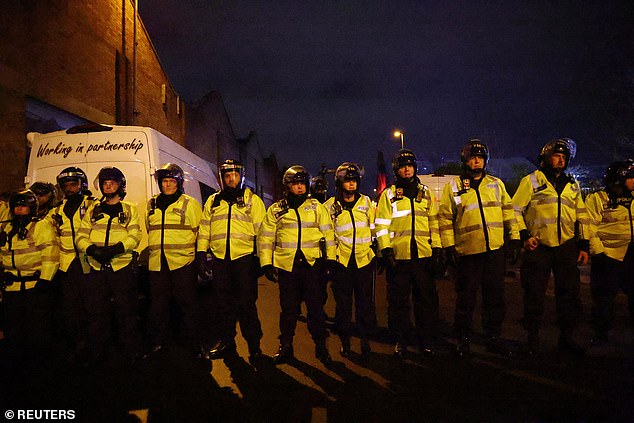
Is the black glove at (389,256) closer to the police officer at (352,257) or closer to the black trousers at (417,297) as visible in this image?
the black trousers at (417,297)

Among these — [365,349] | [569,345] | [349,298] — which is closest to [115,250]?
[349,298]

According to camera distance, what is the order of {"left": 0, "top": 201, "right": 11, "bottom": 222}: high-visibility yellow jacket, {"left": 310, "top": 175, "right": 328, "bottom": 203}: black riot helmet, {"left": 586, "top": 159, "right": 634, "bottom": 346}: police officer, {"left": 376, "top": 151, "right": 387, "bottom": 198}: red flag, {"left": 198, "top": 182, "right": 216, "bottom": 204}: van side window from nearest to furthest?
{"left": 586, "top": 159, "right": 634, "bottom": 346}: police officer
{"left": 310, "top": 175, "right": 328, "bottom": 203}: black riot helmet
{"left": 0, "top": 201, "right": 11, "bottom": 222}: high-visibility yellow jacket
{"left": 198, "top": 182, "right": 216, "bottom": 204}: van side window
{"left": 376, "top": 151, "right": 387, "bottom": 198}: red flag

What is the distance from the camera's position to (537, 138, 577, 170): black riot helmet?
5039 millimetres

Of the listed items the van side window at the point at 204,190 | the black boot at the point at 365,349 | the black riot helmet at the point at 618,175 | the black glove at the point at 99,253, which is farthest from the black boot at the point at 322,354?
the van side window at the point at 204,190

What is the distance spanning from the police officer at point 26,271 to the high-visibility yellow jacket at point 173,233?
1.21 metres

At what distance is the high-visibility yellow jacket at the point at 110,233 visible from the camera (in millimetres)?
4863

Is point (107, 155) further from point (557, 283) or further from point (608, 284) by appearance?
point (608, 284)

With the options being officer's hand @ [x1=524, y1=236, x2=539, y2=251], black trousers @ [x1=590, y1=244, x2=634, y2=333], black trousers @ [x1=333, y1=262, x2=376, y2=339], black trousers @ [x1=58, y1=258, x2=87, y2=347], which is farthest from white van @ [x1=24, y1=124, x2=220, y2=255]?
black trousers @ [x1=590, y1=244, x2=634, y2=333]

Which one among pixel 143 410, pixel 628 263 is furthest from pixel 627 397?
pixel 143 410

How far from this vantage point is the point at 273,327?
6480mm

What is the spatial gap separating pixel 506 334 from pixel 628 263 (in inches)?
68.6

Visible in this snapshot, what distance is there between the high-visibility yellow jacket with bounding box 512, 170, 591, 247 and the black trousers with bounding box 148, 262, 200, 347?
3.84m

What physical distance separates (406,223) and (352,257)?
725 mm

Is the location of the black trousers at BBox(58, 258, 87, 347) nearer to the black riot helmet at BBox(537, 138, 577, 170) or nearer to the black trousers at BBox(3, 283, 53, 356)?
the black trousers at BBox(3, 283, 53, 356)
